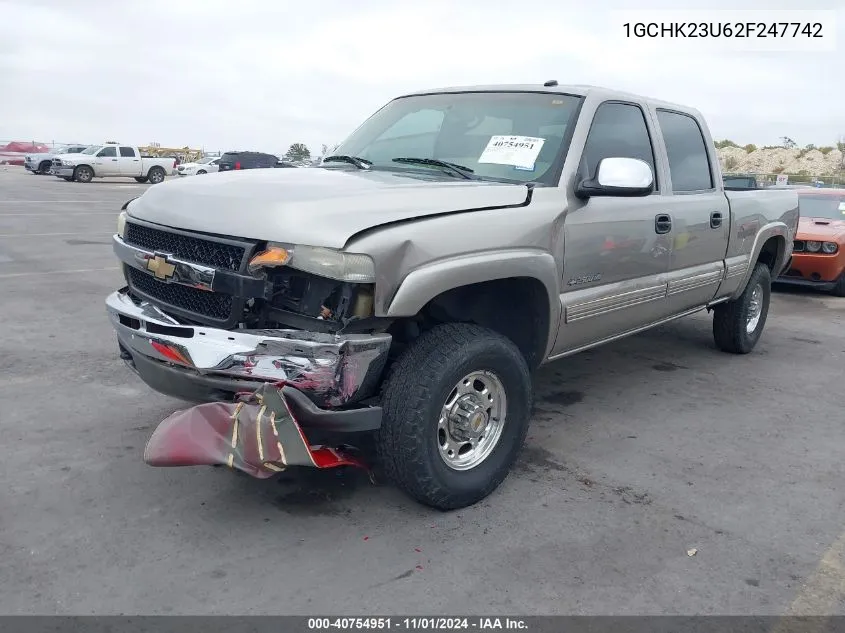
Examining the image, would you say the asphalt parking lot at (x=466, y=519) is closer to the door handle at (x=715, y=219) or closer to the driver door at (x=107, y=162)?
the door handle at (x=715, y=219)

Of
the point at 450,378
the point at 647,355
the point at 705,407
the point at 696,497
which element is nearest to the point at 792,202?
the point at 647,355

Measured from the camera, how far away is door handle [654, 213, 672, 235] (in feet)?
14.8

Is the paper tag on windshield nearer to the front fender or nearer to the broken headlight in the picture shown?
the front fender

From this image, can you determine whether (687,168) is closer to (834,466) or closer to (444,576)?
(834,466)

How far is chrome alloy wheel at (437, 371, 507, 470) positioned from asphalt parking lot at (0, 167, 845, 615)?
25cm

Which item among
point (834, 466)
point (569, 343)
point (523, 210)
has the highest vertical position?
point (523, 210)

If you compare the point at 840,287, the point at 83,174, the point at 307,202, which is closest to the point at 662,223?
the point at 307,202

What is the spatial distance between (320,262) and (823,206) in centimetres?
991

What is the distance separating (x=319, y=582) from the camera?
Answer: 2.82 metres

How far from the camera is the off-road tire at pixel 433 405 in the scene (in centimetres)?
309

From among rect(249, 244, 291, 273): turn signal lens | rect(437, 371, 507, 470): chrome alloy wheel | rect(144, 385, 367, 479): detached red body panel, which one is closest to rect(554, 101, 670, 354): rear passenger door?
rect(437, 371, 507, 470): chrome alloy wheel

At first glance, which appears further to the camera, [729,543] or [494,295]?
[494,295]

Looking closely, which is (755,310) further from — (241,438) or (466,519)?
(241,438)

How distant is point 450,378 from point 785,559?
1552 mm
